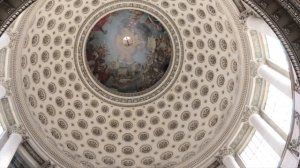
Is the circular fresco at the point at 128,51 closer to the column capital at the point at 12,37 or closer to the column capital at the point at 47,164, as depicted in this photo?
the column capital at the point at 12,37

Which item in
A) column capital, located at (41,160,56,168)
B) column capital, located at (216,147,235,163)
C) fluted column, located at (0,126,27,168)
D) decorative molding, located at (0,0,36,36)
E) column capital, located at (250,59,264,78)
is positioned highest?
fluted column, located at (0,126,27,168)

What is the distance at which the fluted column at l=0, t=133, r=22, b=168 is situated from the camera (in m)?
19.7

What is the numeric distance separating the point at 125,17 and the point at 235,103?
9972 millimetres

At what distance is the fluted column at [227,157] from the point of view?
22.9m

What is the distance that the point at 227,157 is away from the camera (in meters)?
23.8

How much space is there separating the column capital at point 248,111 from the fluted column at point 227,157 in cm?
214

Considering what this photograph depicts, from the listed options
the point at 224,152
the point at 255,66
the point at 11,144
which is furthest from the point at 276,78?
the point at 11,144

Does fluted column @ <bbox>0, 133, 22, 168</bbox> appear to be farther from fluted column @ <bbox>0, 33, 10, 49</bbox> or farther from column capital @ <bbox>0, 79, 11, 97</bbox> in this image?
fluted column @ <bbox>0, 33, 10, 49</bbox>

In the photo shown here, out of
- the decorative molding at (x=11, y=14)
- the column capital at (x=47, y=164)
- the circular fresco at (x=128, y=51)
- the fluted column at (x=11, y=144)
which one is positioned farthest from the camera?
the circular fresco at (x=128, y=51)

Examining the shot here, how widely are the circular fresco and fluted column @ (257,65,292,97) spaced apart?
29.4ft

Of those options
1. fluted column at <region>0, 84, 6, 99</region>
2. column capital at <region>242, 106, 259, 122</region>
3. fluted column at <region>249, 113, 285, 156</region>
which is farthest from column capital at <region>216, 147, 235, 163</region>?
fluted column at <region>0, 84, 6, 99</region>

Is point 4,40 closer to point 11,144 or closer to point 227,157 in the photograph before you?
point 11,144

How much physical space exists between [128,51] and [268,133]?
44.2 ft

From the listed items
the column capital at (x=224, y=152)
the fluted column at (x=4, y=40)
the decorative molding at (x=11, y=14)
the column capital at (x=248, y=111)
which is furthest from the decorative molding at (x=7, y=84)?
the column capital at (x=248, y=111)
